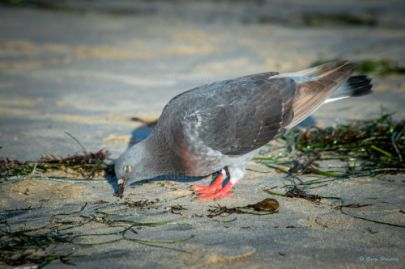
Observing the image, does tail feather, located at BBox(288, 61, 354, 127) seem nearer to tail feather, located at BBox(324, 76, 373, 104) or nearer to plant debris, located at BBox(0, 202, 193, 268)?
tail feather, located at BBox(324, 76, 373, 104)

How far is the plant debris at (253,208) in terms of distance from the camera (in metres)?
4.06

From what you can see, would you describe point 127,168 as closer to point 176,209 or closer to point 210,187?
point 176,209

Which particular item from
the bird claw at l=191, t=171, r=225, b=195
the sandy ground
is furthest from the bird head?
the bird claw at l=191, t=171, r=225, b=195

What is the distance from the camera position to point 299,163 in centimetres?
511

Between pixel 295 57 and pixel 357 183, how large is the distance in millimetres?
4982

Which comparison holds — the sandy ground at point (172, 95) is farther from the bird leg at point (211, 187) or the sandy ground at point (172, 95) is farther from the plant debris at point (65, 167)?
the plant debris at point (65, 167)

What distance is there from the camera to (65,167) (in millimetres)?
5035

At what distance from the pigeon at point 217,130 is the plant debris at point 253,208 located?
308 mm

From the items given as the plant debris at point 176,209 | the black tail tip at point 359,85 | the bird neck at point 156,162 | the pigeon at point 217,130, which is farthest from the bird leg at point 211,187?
the black tail tip at point 359,85

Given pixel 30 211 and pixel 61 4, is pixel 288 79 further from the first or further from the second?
pixel 61 4

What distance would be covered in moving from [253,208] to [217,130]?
87 centimetres

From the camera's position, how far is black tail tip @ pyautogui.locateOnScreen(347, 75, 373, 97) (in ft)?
17.2

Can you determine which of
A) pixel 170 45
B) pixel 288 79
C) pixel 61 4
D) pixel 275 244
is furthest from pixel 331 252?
pixel 61 4

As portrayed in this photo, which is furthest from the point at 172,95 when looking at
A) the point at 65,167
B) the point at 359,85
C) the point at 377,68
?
the point at 377,68
